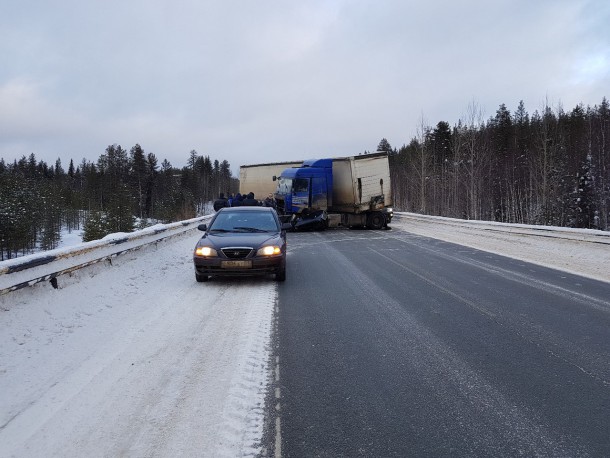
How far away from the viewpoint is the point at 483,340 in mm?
4727

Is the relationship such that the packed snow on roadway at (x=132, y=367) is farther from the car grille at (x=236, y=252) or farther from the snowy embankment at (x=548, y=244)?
the snowy embankment at (x=548, y=244)

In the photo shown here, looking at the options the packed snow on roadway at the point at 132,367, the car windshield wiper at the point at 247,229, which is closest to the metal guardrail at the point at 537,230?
the car windshield wiper at the point at 247,229

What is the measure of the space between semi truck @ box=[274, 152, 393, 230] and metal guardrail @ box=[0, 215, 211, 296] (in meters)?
13.2

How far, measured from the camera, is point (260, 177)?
3288 centimetres

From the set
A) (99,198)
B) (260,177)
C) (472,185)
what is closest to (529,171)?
(472,185)

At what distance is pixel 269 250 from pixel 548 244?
10.9m

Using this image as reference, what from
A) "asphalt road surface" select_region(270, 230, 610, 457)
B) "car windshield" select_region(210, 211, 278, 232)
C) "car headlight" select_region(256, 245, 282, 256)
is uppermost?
"car windshield" select_region(210, 211, 278, 232)

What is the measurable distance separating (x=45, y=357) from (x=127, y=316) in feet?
5.21

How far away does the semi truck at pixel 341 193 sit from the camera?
22.6m

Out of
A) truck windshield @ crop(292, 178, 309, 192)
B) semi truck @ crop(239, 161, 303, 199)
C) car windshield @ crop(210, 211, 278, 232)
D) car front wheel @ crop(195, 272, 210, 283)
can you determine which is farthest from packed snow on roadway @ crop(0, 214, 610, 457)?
semi truck @ crop(239, 161, 303, 199)

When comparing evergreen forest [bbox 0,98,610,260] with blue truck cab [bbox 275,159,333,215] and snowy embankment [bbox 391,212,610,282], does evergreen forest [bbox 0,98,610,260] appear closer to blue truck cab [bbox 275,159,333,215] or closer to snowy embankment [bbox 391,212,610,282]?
blue truck cab [bbox 275,159,333,215]

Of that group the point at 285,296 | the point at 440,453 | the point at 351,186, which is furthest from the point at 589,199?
the point at 440,453

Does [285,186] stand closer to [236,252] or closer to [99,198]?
[236,252]

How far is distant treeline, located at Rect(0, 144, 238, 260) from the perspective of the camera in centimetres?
5084
